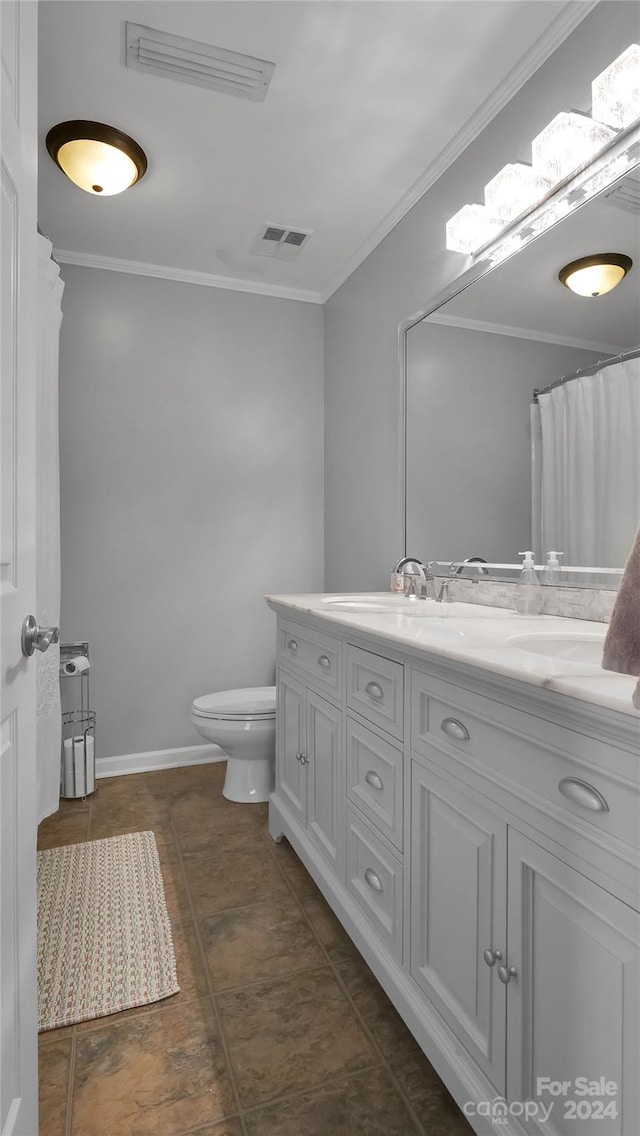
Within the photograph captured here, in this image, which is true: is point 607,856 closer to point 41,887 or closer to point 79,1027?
point 79,1027

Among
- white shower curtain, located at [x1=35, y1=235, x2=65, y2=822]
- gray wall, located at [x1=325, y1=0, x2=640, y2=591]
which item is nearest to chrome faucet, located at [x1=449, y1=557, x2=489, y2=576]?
gray wall, located at [x1=325, y1=0, x2=640, y2=591]

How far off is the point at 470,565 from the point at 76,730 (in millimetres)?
1944

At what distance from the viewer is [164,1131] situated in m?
1.09

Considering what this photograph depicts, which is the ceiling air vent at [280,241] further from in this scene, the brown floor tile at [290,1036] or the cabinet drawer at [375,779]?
the brown floor tile at [290,1036]

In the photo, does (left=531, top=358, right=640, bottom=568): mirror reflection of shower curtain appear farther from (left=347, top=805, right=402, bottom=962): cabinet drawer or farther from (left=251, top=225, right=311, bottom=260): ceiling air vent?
(left=251, top=225, right=311, bottom=260): ceiling air vent

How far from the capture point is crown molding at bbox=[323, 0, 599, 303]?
1.50 metres

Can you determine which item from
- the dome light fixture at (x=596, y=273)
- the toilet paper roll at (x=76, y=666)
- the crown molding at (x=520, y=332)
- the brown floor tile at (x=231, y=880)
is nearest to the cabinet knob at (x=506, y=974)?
the brown floor tile at (x=231, y=880)

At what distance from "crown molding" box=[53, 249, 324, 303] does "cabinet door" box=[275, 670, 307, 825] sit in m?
2.01

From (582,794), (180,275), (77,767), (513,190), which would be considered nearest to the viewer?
(582,794)

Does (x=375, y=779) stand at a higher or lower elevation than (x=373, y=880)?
higher

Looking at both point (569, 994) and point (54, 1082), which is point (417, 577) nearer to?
point (569, 994)

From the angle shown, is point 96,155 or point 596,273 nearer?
point 596,273

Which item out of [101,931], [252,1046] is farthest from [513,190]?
[101,931]

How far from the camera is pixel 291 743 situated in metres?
2.00
